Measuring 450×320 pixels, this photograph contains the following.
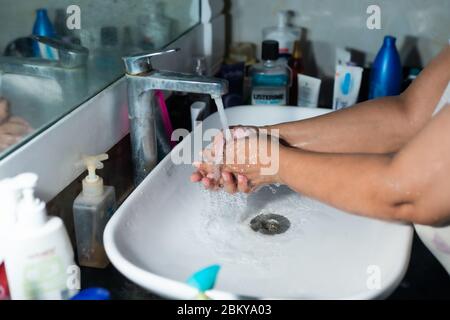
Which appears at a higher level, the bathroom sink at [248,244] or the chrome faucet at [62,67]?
the chrome faucet at [62,67]

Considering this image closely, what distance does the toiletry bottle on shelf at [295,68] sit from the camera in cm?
140

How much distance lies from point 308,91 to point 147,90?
618 millimetres

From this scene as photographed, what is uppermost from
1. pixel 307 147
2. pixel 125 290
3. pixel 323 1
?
pixel 323 1

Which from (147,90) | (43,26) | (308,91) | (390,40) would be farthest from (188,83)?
(390,40)

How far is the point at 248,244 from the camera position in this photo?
0.84m

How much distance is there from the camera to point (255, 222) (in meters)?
0.90

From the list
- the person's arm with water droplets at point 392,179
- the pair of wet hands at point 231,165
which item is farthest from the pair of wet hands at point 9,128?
the person's arm with water droplets at point 392,179

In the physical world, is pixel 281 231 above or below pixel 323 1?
below

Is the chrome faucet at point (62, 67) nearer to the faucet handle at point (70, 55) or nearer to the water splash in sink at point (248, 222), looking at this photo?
the faucet handle at point (70, 55)

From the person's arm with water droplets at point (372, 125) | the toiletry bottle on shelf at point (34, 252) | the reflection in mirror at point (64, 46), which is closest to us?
the toiletry bottle on shelf at point (34, 252)

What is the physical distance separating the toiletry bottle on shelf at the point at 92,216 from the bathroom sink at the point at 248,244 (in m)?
0.04
